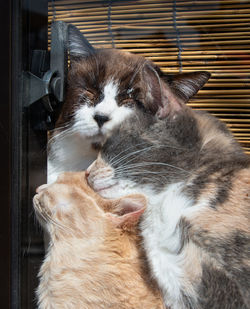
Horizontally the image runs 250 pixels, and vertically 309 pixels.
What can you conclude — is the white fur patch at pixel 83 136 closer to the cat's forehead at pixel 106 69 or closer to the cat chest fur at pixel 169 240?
the cat's forehead at pixel 106 69

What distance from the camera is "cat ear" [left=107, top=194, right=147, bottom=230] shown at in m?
0.83

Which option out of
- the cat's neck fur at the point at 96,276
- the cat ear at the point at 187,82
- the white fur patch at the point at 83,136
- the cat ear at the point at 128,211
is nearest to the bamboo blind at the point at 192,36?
the cat ear at the point at 187,82

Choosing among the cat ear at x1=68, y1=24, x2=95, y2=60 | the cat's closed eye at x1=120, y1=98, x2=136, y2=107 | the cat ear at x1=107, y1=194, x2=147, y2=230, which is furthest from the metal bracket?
the cat ear at x1=107, y1=194, x2=147, y2=230

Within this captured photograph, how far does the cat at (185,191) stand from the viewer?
2.44 feet

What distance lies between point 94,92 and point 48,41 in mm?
183

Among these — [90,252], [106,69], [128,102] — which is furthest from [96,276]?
[106,69]

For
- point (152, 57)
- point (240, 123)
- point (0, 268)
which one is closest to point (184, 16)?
point (152, 57)

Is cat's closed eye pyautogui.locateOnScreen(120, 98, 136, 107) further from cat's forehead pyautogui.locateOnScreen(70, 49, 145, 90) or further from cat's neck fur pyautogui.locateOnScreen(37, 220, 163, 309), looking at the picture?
cat's neck fur pyautogui.locateOnScreen(37, 220, 163, 309)

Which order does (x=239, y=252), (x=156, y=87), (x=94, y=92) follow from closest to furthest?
1. (x=239, y=252)
2. (x=156, y=87)
3. (x=94, y=92)

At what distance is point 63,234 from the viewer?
87 centimetres

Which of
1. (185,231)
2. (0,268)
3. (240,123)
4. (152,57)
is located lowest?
(0,268)

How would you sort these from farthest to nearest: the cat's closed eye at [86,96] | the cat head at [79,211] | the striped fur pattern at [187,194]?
the cat's closed eye at [86,96]
the cat head at [79,211]
the striped fur pattern at [187,194]

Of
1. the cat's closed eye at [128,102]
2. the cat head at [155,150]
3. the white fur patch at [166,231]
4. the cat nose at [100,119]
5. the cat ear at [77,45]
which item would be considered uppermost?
the cat ear at [77,45]

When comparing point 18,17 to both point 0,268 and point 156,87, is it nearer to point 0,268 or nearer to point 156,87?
point 156,87
